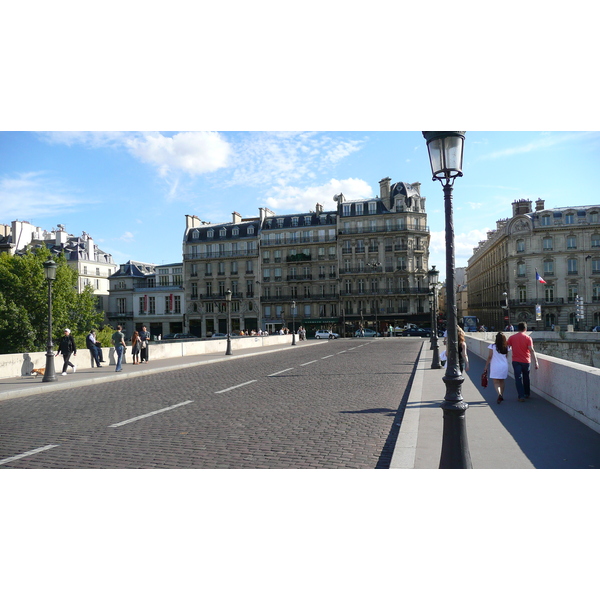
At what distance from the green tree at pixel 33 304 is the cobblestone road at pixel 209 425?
116ft

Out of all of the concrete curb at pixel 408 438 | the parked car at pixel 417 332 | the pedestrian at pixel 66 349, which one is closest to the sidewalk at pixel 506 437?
the concrete curb at pixel 408 438

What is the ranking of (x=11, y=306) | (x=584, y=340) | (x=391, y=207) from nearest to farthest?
(x=584, y=340) < (x=11, y=306) < (x=391, y=207)

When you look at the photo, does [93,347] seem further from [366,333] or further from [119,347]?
[366,333]

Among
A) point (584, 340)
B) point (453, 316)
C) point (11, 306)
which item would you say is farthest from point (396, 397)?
point (11, 306)

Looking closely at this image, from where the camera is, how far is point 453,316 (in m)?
5.11

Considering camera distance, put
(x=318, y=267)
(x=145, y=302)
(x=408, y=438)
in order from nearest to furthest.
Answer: (x=408, y=438) < (x=318, y=267) < (x=145, y=302)

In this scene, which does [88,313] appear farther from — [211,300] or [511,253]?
[511,253]

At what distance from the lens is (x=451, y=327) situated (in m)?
5.21

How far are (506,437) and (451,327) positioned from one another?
2.40 meters

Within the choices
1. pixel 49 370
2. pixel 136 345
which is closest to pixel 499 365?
pixel 49 370

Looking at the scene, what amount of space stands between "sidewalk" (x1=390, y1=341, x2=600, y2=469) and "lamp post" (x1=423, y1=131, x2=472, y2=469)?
0.61 meters

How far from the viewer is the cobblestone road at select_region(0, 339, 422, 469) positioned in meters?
6.05
